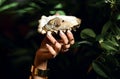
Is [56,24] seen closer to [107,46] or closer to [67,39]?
[67,39]

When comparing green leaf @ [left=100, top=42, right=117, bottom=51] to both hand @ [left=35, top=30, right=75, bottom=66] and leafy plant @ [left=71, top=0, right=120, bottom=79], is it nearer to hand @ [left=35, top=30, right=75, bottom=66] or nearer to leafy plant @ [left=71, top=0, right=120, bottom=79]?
leafy plant @ [left=71, top=0, right=120, bottom=79]

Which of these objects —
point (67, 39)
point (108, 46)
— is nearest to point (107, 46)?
point (108, 46)

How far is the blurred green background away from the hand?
0.07 meters

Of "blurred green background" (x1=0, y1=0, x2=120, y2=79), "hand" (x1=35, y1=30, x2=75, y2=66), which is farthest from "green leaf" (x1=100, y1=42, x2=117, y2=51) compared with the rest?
"hand" (x1=35, y1=30, x2=75, y2=66)

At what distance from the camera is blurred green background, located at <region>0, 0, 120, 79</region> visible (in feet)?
3.90

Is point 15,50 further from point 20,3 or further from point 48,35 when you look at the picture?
point 48,35

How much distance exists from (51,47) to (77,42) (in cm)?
13

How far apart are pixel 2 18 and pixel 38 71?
992mm

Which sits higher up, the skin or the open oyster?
the open oyster

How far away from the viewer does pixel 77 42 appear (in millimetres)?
1288

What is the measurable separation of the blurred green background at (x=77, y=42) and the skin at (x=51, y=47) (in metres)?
0.07

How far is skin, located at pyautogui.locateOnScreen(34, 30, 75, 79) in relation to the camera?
118 cm


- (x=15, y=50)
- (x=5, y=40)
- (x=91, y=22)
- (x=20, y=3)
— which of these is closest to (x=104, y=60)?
(x=91, y=22)

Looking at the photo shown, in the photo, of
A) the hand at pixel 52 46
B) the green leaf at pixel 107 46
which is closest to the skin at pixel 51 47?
the hand at pixel 52 46
